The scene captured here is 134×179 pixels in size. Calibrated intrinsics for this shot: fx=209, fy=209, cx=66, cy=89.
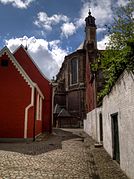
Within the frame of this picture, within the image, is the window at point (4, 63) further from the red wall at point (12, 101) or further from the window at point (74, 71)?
the window at point (74, 71)

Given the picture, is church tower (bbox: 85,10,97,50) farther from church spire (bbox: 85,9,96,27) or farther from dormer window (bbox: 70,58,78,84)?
dormer window (bbox: 70,58,78,84)

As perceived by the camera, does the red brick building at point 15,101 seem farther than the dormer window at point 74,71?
No

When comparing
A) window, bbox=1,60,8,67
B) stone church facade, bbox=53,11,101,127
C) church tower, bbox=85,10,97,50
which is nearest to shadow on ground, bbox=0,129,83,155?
window, bbox=1,60,8,67

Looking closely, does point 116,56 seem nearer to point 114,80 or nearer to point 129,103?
point 114,80

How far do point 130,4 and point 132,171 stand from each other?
559cm

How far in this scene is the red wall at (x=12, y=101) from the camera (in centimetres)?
1606

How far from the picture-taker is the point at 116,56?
304 inches

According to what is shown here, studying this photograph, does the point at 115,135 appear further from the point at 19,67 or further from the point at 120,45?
the point at 19,67

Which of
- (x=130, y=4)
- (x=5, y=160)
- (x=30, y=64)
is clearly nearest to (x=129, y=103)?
(x=130, y=4)

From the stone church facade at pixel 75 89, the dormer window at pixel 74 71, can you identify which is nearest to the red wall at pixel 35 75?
the stone church facade at pixel 75 89

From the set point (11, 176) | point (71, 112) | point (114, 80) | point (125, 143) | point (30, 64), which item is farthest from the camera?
point (71, 112)

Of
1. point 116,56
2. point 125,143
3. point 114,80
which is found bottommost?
point 125,143

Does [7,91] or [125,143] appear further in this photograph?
[7,91]

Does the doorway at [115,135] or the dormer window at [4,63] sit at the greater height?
the dormer window at [4,63]
